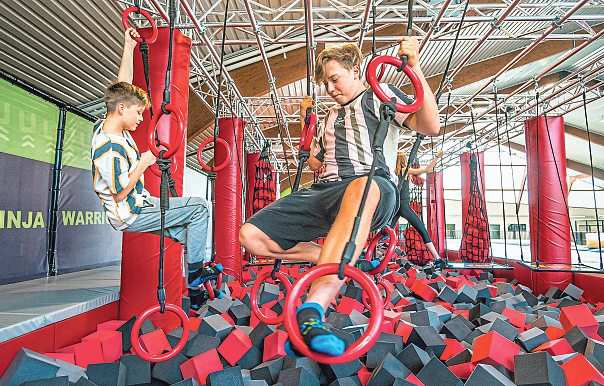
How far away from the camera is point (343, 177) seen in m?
1.80

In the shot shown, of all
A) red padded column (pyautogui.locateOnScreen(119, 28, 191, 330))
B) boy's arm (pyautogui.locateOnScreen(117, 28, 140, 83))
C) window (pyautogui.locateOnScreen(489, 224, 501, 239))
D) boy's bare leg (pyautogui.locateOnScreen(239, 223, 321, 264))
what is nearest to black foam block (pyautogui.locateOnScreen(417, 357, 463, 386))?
boy's bare leg (pyautogui.locateOnScreen(239, 223, 321, 264))

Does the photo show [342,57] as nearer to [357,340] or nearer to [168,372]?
[357,340]

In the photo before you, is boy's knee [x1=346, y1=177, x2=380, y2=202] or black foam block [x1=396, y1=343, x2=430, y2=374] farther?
black foam block [x1=396, y1=343, x2=430, y2=374]

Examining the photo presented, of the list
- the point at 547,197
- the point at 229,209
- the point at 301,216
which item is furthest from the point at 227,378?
the point at 547,197

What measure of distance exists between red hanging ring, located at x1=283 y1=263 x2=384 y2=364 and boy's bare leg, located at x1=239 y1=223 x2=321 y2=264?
673mm

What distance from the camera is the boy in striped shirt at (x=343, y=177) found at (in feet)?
5.08

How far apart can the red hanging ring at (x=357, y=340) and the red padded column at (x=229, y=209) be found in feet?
16.2

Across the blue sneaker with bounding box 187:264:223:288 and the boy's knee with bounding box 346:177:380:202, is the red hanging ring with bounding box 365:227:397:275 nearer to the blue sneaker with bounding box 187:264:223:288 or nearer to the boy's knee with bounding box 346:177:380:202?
the boy's knee with bounding box 346:177:380:202

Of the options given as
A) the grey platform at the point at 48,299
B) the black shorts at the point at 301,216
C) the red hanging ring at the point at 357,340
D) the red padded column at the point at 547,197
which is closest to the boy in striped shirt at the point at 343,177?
the black shorts at the point at 301,216

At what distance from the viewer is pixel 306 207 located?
1.85 meters

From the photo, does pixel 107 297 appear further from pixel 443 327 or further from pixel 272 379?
pixel 443 327

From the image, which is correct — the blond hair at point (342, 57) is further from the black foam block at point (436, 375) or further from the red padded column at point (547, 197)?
the red padded column at point (547, 197)

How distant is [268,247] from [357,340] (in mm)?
835

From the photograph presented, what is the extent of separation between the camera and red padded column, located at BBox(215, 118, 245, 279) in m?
6.05
